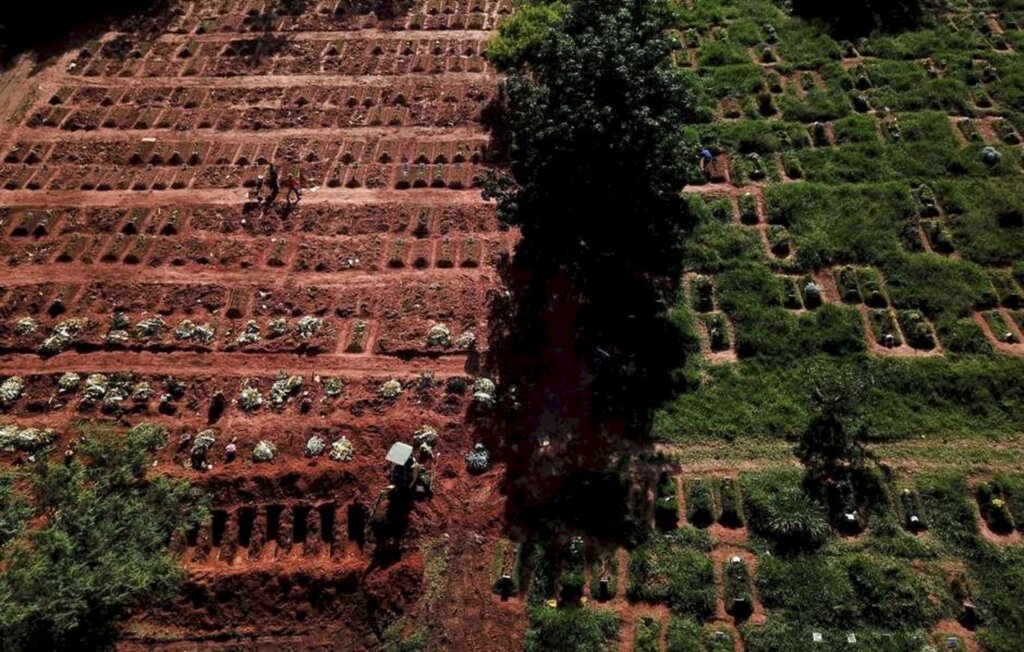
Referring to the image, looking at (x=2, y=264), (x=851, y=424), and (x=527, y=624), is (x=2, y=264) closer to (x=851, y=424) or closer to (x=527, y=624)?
(x=527, y=624)

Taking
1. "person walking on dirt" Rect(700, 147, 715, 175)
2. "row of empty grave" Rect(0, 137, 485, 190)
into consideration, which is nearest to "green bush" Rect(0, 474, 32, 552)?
"row of empty grave" Rect(0, 137, 485, 190)

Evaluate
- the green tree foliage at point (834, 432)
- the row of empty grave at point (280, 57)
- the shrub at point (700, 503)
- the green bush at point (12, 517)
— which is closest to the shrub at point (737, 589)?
the shrub at point (700, 503)

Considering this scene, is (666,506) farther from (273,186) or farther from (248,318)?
(273,186)

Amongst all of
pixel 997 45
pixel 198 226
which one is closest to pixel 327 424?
pixel 198 226

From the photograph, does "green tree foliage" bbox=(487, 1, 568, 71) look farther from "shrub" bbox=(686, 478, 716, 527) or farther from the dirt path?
"shrub" bbox=(686, 478, 716, 527)

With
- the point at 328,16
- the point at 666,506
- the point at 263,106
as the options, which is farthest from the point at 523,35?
the point at 666,506

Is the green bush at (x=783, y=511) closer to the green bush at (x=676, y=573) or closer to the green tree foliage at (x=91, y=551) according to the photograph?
the green bush at (x=676, y=573)

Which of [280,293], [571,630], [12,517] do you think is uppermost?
[12,517]
